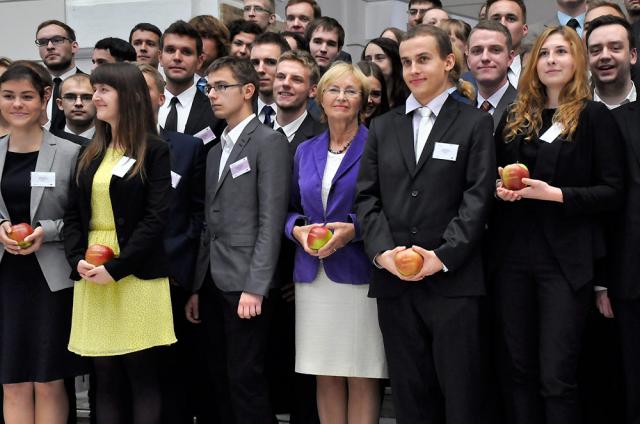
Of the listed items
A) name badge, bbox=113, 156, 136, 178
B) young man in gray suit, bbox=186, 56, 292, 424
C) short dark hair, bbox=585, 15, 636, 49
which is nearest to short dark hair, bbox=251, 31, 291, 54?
young man in gray suit, bbox=186, 56, 292, 424

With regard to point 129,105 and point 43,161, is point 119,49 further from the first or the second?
point 129,105

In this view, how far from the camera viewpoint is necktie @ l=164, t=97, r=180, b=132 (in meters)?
5.39

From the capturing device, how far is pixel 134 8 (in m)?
8.57

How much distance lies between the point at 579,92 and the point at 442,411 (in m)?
1.63

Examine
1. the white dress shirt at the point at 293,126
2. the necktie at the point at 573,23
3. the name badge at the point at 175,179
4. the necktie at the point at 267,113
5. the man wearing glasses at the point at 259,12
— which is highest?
the man wearing glasses at the point at 259,12

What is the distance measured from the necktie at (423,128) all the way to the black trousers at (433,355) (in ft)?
2.14

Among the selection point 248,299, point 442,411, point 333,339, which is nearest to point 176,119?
point 248,299

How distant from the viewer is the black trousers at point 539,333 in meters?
3.90

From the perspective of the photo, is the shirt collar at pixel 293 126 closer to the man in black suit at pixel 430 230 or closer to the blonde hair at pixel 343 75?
the blonde hair at pixel 343 75

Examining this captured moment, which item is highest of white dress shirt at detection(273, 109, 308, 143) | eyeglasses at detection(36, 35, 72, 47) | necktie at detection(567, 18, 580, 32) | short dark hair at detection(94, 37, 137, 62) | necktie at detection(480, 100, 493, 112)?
necktie at detection(567, 18, 580, 32)

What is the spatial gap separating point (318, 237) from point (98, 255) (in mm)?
1064

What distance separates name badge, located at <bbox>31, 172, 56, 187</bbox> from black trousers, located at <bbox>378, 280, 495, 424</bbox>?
6.04ft

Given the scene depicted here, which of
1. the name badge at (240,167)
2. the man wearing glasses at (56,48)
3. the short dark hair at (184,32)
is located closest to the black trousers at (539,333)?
the name badge at (240,167)

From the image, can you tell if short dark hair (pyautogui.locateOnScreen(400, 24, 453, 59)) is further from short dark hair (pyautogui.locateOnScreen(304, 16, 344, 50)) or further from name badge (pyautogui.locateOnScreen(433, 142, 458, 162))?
short dark hair (pyautogui.locateOnScreen(304, 16, 344, 50))
